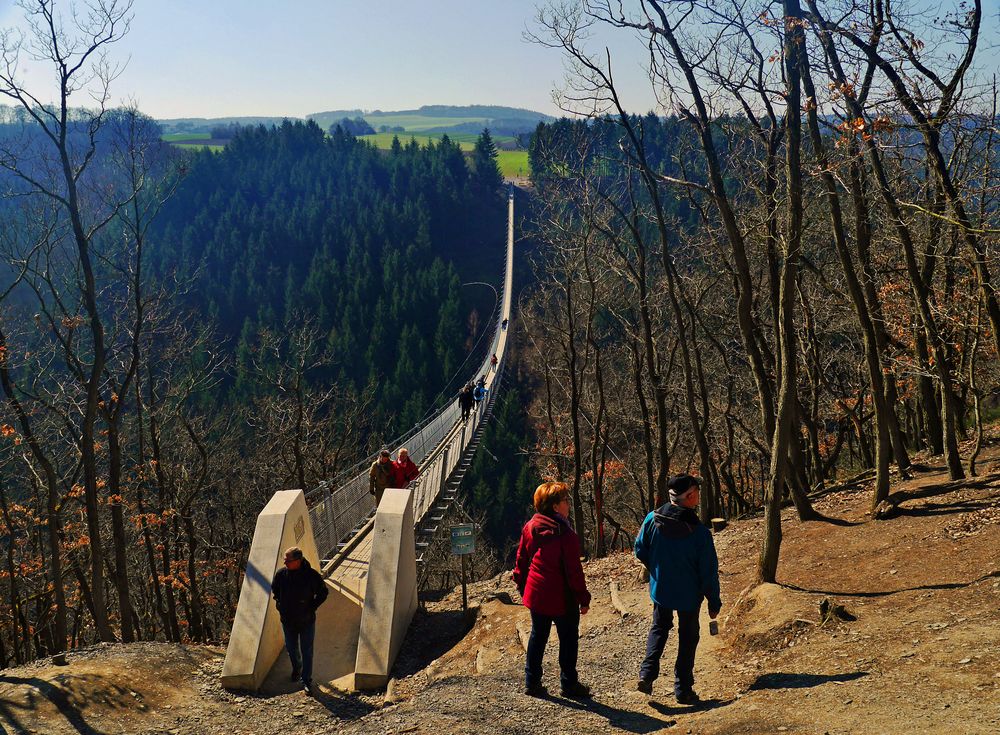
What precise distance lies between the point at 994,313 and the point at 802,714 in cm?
508

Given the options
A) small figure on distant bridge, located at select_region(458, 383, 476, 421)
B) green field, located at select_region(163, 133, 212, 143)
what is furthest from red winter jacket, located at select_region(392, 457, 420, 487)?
green field, located at select_region(163, 133, 212, 143)

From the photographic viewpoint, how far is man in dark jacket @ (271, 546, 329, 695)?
616 centimetres

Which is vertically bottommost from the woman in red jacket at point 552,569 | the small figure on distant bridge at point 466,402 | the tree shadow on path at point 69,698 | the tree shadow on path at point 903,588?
the tree shadow on path at point 69,698

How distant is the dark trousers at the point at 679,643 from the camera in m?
4.41

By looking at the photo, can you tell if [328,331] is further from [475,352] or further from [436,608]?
[436,608]

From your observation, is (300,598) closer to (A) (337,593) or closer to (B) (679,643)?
(A) (337,593)

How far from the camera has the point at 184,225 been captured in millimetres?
70688

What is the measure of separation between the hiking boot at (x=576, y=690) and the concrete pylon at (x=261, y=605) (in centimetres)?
300

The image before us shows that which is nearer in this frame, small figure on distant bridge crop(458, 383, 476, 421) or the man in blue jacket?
the man in blue jacket

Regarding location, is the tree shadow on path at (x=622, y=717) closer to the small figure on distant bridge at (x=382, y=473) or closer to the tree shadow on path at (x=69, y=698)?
the tree shadow on path at (x=69, y=698)

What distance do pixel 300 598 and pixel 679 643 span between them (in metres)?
3.10

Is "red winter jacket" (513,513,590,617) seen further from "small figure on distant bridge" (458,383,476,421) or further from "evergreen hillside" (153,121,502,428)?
"evergreen hillside" (153,121,502,428)

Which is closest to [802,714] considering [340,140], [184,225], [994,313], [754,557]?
[754,557]

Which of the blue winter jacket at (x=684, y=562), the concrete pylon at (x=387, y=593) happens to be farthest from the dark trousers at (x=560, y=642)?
the concrete pylon at (x=387, y=593)
